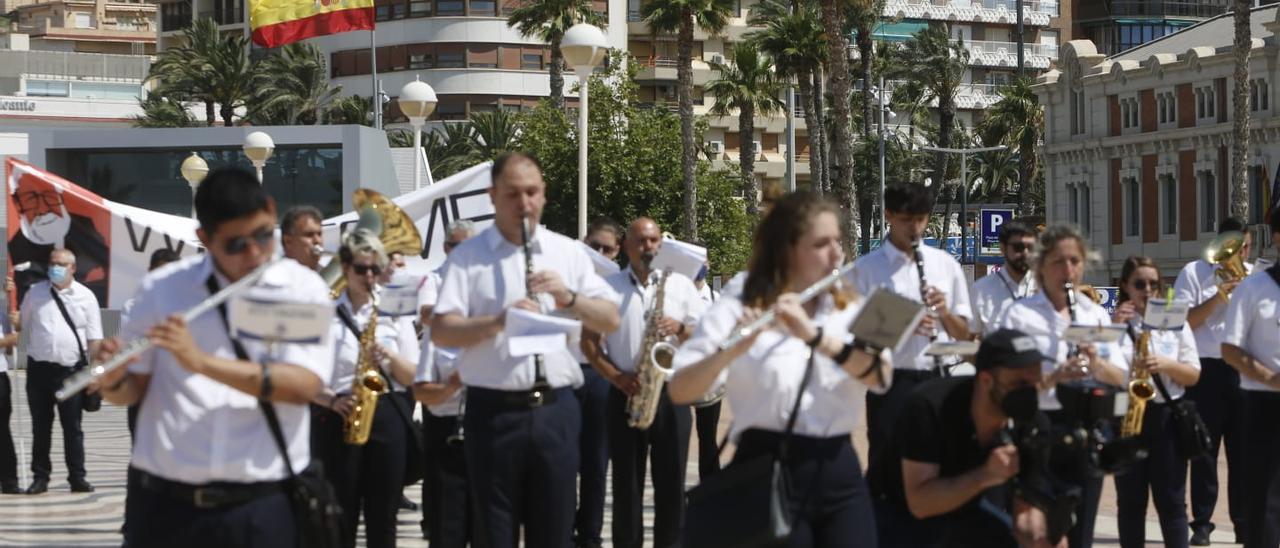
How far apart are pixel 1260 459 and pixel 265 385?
600cm

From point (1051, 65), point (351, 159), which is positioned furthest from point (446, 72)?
point (351, 159)

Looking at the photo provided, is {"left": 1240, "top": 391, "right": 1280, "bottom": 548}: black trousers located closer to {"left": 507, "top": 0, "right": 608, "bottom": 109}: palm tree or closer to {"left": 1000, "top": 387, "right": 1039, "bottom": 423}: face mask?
{"left": 1000, "top": 387, "right": 1039, "bottom": 423}: face mask

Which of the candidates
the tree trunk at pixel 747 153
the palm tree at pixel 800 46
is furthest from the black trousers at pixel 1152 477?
the tree trunk at pixel 747 153

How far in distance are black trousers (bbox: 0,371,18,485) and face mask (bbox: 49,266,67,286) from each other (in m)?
0.88

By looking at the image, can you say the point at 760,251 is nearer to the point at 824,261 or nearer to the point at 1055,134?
the point at 824,261

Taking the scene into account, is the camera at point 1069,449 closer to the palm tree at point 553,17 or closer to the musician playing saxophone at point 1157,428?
the musician playing saxophone at point 1157,428

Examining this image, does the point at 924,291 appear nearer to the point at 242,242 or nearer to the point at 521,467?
the point at 521,467

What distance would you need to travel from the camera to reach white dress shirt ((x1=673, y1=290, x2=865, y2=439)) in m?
6.11

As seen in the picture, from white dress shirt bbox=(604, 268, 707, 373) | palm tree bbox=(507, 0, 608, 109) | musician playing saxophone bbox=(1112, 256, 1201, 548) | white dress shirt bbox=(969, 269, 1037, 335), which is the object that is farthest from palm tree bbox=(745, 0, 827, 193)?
musician playing saxophone bbox=(1112, 256, 1201, 548)

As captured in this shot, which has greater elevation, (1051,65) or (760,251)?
(1051,65)

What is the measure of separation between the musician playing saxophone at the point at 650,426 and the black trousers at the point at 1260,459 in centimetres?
284

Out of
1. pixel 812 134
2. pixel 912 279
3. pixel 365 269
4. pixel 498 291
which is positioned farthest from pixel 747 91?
pixel 498 291

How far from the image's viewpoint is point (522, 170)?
7.88 meters

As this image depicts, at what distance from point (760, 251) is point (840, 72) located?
3674 cm
